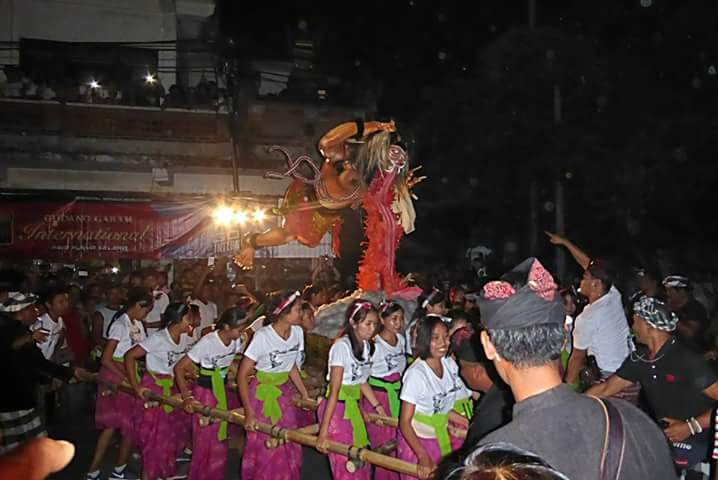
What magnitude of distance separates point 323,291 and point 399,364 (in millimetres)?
4676

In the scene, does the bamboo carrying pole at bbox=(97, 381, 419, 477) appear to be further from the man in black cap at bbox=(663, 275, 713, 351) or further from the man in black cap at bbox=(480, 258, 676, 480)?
the man in black cap at bbox=(663, 275, 713, 351)

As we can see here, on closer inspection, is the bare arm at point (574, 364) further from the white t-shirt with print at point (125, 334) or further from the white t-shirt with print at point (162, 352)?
the white t-shirt with print at point (125, 334)

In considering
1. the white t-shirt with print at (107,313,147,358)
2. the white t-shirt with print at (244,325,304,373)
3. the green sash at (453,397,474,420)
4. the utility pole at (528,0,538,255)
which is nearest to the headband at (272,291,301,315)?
the white t-shirt with print at (244,325,304,373)

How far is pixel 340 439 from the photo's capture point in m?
5.72

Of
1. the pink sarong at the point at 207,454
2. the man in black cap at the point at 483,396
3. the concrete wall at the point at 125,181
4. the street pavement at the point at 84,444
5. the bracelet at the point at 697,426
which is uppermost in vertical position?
the concrete wall at the point at 125,181

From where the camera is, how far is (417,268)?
2002 centimetres

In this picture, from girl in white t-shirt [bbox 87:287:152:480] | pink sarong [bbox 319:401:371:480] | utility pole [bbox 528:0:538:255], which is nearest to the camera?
Answer: pink sarong [bbox 319:401:371:480]

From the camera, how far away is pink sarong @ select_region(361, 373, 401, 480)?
6051 mm

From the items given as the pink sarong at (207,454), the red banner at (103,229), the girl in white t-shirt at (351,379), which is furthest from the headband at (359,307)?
the red banner at (103,229)

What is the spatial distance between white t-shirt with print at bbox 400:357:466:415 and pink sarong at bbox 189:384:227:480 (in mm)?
2619

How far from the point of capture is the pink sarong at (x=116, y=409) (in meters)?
7.30

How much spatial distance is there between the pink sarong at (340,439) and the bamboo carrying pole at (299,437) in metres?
0.15

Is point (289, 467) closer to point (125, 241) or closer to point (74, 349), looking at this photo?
point (74, 349)

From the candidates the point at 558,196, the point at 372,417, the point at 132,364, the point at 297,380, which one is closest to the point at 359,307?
the point at 372,417
